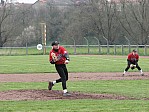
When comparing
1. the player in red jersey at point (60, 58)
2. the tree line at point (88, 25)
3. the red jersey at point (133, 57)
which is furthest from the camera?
the tree line at point (88, 25)

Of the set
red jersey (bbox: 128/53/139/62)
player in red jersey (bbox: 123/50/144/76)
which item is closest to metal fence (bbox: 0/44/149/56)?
player in red jersey (bbox: 123/50/144/76)

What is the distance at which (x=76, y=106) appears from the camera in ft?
33.7

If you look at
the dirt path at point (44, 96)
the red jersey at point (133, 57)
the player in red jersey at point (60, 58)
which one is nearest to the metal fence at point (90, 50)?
the red jersey at point (133, 57)

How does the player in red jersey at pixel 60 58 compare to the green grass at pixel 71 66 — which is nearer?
the player in red jersey at pixel 60 58

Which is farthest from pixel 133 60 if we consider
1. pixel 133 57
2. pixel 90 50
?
pixel 90 50

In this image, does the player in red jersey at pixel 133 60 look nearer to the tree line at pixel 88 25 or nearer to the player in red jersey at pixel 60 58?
the player in red jersey at pixel 60 58

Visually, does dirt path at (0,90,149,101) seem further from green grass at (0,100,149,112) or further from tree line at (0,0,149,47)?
tree line at (0,0,149,47)

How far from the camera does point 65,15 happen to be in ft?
247

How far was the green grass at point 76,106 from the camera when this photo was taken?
9.71m

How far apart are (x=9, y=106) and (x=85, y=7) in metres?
59.1

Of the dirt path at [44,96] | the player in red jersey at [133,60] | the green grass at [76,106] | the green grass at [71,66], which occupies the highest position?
the player in red jersey at [133,60]

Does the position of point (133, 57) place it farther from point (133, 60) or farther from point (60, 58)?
point (60, 58)

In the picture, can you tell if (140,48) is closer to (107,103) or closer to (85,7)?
(85,7)

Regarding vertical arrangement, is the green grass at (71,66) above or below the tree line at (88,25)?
below
